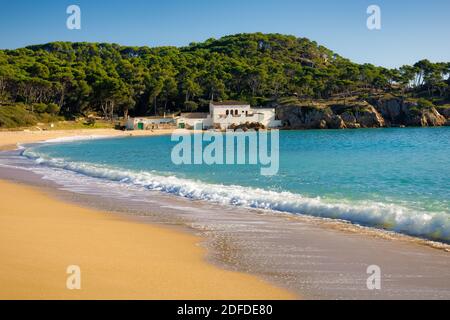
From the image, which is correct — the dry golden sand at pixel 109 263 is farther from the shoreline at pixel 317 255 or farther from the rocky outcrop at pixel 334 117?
the rocky outcrop at pixel 334 117

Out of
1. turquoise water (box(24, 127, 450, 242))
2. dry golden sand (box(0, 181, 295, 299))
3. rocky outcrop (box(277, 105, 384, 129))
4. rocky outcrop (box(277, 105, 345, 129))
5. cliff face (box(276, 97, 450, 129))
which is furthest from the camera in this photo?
rocky outcrop (box(277, 105, 384, 129))

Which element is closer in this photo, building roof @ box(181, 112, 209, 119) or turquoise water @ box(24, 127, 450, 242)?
turquoise water @ box(24, 127, 450, 242)

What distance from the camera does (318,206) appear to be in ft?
38.7

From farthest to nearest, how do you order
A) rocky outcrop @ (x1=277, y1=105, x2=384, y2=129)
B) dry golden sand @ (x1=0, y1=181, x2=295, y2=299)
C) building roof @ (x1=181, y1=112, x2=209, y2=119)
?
1. rocky outcrop @ (x1=277, y1=105, x2=384, y2=129)
2. building roof @ (x1=181, y1=112, x2=209, y2=119)
3. dry golden sand @ (x1=0, y1=181, x2=295, y2=299)

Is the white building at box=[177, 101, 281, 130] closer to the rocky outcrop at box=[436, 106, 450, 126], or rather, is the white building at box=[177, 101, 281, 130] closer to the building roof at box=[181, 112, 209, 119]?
the building roof at box=[181, 112, 209, 119]

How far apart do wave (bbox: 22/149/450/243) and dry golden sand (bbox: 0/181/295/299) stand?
4.17m

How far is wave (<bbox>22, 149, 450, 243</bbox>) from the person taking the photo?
9.39m

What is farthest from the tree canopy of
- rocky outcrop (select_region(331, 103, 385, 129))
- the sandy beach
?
the sandy beach

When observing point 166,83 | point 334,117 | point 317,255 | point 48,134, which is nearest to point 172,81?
point 166,83

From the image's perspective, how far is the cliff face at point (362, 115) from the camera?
89.6 m

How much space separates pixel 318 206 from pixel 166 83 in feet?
293

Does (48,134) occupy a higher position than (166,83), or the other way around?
(166,83)

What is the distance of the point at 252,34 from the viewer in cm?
16425

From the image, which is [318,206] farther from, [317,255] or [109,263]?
[109,263]
